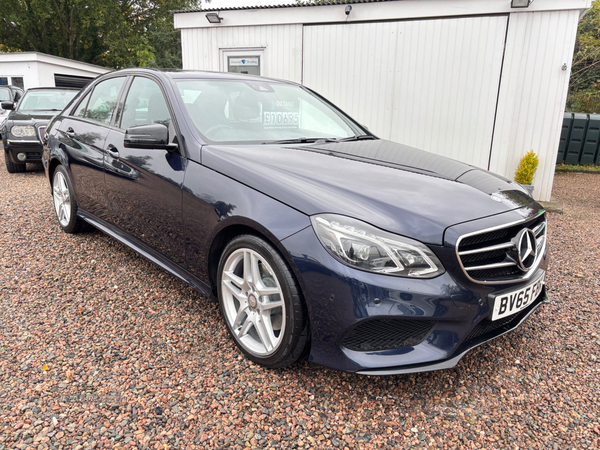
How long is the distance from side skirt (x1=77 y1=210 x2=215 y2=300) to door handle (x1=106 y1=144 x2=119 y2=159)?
23.7 inches

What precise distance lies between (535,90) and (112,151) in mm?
6539

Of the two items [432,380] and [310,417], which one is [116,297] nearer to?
[310,417]

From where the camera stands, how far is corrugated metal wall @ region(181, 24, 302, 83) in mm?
8273

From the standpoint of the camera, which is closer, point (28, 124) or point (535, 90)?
point (535, 90)

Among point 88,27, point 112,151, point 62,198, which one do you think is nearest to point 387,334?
point 112,151

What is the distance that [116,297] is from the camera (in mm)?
3264

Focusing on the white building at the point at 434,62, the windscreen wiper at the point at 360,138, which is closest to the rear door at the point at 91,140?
the windscreen wiper at the point at 360,138

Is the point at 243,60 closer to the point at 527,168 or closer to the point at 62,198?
the point at 62,198

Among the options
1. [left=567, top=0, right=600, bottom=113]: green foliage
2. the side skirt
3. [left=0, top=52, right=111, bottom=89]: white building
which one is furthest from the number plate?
[left=0, top=52, right=111, bottom=89]: white building

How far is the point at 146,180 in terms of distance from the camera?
118 inches

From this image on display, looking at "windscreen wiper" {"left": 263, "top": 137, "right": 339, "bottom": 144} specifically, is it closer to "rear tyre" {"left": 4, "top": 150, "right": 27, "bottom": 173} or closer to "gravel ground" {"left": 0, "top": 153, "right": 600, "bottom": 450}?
"gravel ground" {"left": 0, "top": 153, "right": 600, "bottom": 450}

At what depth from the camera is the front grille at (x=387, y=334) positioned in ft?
6.43

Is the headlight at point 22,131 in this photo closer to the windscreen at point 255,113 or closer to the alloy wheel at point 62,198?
the alloy wheel at point 62,198

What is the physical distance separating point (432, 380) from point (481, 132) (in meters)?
6.11
